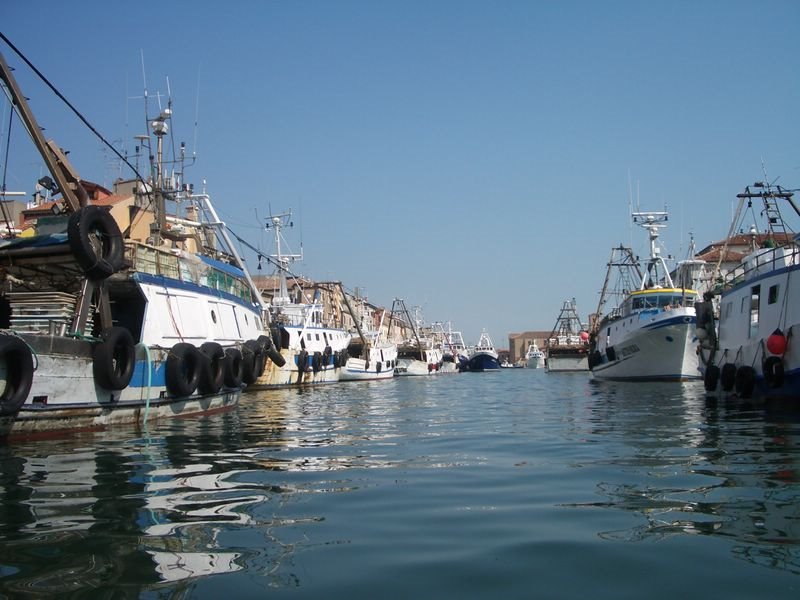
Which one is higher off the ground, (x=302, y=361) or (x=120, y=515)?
(x=302, y=361)

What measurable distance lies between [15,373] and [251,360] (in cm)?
1241

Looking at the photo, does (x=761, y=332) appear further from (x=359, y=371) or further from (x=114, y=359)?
(x=359, y=371)

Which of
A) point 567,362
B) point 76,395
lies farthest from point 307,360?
point 567,362

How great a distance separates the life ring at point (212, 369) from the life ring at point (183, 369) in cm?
35

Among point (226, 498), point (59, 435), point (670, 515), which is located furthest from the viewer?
point (59, 435)

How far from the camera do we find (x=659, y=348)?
38.9m

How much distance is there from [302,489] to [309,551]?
2718 mm

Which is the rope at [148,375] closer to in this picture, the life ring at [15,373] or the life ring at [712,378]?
the life ring at [15,373]

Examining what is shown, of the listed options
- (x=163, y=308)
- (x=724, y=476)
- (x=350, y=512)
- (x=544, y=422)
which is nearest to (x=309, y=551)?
(x=350, y=512)

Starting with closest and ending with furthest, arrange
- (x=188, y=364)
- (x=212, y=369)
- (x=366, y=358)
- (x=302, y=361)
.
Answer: (x=188, y=364), (x=212, y=369), (x=302, y=361), (x=366, y=358)

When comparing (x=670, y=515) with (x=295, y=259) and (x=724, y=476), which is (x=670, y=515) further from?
(x=295, y=259)

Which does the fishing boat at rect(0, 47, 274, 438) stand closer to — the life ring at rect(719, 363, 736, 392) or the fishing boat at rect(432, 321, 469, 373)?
the life ring at rect(719, 363, 736, 392)

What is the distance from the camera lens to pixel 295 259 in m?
52.2

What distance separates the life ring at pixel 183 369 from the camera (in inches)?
731
